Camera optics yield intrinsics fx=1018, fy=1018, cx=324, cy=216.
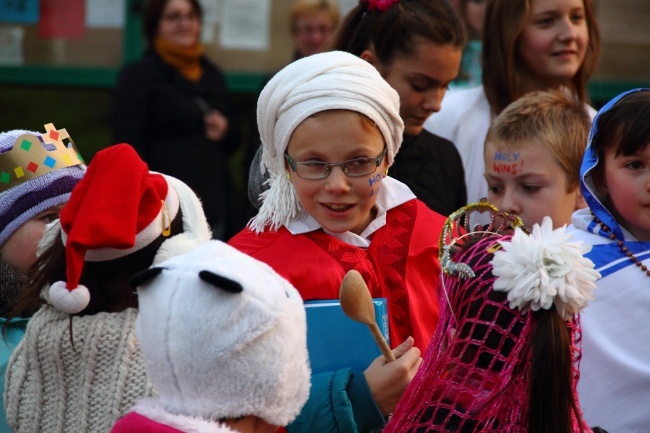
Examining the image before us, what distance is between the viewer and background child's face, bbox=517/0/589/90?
391 centimetres

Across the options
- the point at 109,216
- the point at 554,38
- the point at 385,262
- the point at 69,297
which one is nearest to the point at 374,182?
the point at 385,262

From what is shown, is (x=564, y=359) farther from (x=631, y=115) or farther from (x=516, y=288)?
(x=631, y=115)

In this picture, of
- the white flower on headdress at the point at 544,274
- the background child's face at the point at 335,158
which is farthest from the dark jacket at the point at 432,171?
the white flower on headdress at the point at 544,274

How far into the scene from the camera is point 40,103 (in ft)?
23.5

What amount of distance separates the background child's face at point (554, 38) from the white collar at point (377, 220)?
1.37 metres

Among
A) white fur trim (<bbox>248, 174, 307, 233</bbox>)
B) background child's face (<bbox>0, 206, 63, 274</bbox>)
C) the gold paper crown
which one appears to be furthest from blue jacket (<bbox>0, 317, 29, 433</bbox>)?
white fur trim (<bbox>248, 174, 307, 233</bbox>)

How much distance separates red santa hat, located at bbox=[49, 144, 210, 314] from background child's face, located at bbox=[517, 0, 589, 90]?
6.57 ft

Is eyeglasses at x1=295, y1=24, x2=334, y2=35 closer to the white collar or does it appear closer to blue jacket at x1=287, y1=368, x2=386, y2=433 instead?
the white collar

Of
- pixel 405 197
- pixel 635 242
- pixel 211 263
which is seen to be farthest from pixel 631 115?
pixel 211 263

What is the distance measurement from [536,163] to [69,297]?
168 cm

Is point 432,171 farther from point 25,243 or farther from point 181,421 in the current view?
point 181,421

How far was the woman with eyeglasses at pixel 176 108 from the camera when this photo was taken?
17.8 feet

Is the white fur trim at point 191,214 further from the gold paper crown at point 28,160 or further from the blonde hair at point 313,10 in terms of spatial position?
the blonde hair at point 313,10

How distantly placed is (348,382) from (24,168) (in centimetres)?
120
